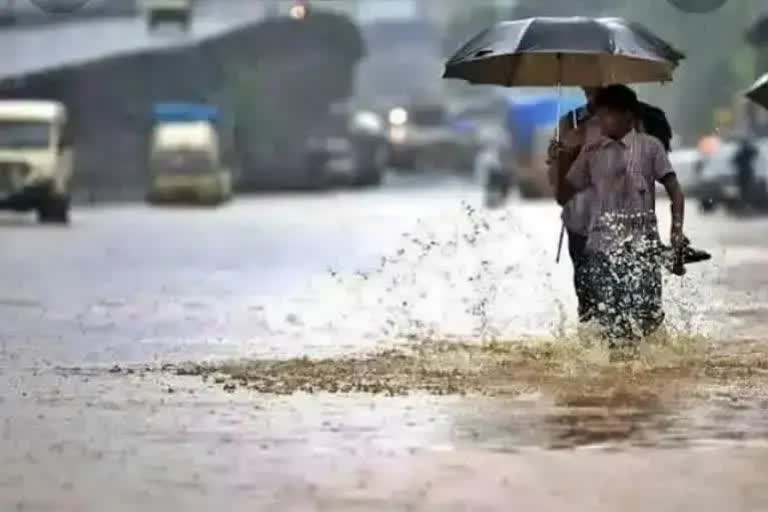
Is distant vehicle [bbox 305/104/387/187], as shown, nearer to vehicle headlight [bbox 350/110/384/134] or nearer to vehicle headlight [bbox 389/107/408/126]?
vehicle headlight [bbox 350/110/384/134]

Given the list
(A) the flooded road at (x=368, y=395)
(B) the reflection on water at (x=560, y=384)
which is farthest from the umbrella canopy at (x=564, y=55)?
(B) the reflection on water at (x=560, y=384)

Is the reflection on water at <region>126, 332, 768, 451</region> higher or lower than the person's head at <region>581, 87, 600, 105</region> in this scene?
lower

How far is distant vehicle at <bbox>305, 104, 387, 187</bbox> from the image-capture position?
7506 cm

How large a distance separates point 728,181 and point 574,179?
36.0m

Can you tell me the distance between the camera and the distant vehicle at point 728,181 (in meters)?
49.0

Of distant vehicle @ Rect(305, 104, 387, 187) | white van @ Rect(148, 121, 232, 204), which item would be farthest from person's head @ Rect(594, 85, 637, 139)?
distant vehicle @ Rect(305, 104, 387, 187)

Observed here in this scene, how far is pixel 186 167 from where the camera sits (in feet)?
194

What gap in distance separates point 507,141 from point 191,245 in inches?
1348

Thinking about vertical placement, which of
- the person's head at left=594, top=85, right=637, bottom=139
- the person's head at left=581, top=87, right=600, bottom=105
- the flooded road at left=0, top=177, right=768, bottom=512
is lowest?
the flooded road at left=0, top=177, right=768, bottom=512

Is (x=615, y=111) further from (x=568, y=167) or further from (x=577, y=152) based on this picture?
(x=568, y=167)

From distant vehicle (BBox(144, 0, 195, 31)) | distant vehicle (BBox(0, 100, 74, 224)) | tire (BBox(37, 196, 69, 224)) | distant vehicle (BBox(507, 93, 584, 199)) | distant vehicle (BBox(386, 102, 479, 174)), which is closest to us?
distant vehicle (BBox(0, 100, 74, 224))

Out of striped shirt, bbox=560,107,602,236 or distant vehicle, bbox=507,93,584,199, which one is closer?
striped shirt, bbox=560,107,602,236

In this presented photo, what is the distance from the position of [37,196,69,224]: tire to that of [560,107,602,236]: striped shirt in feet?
101

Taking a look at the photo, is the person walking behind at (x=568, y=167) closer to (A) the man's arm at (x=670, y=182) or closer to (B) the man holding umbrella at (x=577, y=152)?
(B) the man holding umbrella at (x=577, y=152)
